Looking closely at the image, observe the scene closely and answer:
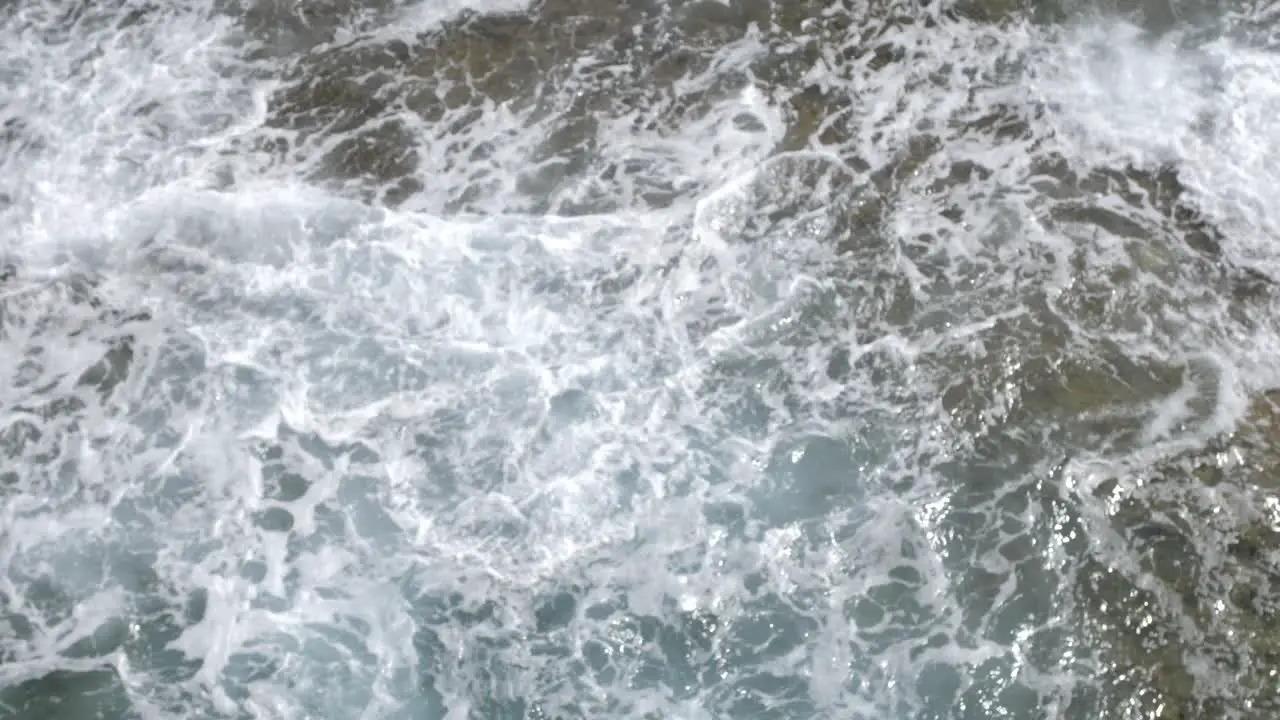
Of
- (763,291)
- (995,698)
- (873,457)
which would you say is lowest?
(995,698)

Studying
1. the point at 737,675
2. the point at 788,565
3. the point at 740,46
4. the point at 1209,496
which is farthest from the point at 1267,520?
the point at 740,46

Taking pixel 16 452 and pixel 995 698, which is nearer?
pixel 995 698


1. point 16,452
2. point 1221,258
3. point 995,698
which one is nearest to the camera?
point 995,698

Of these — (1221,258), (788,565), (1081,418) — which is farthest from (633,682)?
(1221,258)

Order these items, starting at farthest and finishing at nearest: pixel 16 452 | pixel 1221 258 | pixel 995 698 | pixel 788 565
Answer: pixel 1221 258, pixel 16 452, pixel 788 565, pixel 995 698

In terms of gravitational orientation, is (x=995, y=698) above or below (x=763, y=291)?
below

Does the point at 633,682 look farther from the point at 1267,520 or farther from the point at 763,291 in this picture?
the point at 1267,520
